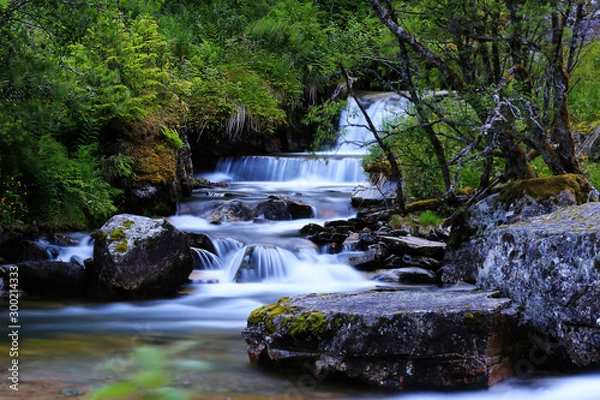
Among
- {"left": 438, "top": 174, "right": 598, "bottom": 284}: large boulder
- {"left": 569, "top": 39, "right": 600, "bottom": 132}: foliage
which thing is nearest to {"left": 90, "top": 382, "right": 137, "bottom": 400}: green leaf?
{"left": 438, "top": 174, "right": 598, "bottom": 284}: large boulder

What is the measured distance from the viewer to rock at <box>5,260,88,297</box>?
25.2ft

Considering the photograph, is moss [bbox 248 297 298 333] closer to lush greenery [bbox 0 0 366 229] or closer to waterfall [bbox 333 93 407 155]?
lush greenery [bbox 0 0 366 229]

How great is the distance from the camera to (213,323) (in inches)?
258

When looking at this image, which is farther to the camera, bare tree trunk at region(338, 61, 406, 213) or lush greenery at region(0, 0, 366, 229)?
bare tree trunk at region(338, 61, 406, 213)

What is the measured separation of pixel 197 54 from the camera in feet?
53.5

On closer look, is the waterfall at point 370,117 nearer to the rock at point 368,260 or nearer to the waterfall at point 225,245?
the waterfall at point 225,245

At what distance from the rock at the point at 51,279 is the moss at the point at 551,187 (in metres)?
5.56

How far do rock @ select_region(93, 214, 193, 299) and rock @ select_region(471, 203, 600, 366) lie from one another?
14.1 feet

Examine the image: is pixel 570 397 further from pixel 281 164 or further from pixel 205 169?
pixel 205 169

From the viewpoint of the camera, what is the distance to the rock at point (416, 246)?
874 centimetres

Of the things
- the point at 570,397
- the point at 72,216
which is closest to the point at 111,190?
the point at 72,216

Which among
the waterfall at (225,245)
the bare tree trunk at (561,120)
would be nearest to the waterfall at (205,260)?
the waterfall at (225,245)

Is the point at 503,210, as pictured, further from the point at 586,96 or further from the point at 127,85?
the point at 586,96

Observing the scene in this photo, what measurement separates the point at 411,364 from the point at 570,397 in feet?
3.49
